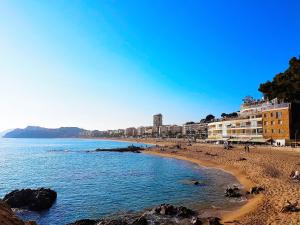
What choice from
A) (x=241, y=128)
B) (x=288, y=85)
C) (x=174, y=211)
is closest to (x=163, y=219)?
(x=174, y=211)

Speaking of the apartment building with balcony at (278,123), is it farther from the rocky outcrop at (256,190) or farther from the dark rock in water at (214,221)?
the dark rock in water at (214,221)

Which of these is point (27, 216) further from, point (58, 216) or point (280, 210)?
point (280, 210)

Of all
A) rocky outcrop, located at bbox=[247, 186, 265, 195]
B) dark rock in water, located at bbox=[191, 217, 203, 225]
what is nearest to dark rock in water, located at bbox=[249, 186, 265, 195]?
rocky outcrop, located at bbox=[247, 186, 265, 195]

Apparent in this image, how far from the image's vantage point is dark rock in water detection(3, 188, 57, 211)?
31312mm

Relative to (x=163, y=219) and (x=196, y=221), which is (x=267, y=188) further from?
(x=163, y=219)

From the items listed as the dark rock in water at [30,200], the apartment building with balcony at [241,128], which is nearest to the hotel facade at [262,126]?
the apartment building with balcony at [241,128]

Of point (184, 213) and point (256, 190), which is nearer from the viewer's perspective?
point (184, 213)

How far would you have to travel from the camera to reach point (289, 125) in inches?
2945

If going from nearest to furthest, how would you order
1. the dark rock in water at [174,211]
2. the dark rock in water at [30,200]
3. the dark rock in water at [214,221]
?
the dark rock in water at [214,221], the dark rock in water at [174,211], the dark rock in water at [30,200]

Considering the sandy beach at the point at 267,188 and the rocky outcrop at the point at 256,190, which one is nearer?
the sandy beach at the point at 267,188

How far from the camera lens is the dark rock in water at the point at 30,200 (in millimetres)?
31312

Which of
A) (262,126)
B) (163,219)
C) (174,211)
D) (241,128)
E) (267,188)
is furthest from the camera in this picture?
(241,128)

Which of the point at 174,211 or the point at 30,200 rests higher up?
the point at 174,211

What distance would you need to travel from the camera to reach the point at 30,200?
3203 cm
